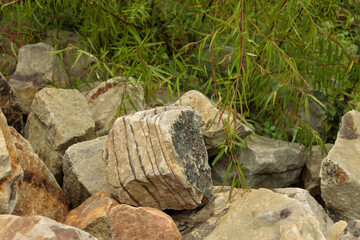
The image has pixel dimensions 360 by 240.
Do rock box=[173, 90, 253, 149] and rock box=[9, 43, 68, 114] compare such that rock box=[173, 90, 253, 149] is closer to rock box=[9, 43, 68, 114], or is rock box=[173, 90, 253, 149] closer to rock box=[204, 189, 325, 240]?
rock box=[204, 189, 325, 240]

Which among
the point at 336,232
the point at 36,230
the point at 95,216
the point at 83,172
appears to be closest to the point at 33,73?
the point at 83,172

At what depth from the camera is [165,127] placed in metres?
2.32

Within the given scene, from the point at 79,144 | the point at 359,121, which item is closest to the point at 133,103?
the point at 79,144

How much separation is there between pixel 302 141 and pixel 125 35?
53.5 inches

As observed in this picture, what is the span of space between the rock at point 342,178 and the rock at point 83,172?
3.74ft

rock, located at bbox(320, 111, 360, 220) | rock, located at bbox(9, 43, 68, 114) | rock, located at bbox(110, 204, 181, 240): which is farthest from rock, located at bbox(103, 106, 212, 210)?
rock, located at bbox(9, 43, 68, 114)

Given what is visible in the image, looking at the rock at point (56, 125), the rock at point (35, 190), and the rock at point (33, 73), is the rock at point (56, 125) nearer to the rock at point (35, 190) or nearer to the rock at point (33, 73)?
the rock at point (33, 73)

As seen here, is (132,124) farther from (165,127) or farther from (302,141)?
(302,141)

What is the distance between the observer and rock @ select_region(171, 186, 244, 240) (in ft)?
7.88

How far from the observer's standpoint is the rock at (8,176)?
6.48ft

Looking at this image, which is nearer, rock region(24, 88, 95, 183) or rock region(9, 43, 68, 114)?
rock region(24, 88, 95, 183)

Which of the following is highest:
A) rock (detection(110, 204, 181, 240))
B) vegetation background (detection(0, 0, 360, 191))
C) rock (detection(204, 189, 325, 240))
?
vegetation background (detection(0, 0, 360, 191))

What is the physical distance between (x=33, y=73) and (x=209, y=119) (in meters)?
1.29

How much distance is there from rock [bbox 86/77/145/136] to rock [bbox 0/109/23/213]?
96 cm
